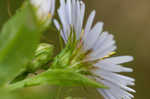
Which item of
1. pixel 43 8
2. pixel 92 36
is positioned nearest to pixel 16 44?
pixel 43 8

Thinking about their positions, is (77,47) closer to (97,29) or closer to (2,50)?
(97,29)

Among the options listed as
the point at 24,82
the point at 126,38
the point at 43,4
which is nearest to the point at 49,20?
the point at 43,4

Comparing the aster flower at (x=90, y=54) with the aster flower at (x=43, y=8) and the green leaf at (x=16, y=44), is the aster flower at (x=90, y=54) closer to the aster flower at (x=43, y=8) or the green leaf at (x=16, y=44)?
the aster flower at (x=43, y=8)

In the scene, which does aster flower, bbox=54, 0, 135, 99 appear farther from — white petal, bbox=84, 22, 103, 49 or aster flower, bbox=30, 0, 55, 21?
aster flower, bbox=30, 0, 55, 21

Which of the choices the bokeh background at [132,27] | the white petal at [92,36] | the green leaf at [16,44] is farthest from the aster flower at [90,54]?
the bokeh background at [132,27]

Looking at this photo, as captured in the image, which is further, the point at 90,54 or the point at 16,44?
the point at 90,54

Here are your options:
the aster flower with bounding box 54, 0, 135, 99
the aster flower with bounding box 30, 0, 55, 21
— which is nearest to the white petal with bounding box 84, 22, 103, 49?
the aster flower with bounding box 54, 0, 135, 99

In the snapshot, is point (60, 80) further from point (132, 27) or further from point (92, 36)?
point (132, 27)
